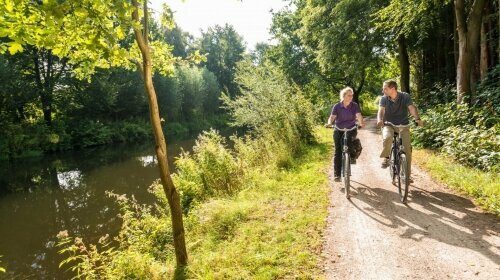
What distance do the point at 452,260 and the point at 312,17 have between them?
19.6 meters

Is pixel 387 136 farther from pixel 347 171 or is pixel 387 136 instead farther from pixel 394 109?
pixel 347 171

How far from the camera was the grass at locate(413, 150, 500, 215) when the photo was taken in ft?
20.5

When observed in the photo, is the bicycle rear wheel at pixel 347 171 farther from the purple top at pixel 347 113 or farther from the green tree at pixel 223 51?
the green tree at pixel 223 51

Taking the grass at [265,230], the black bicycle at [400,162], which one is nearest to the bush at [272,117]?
the grass at [265,230]

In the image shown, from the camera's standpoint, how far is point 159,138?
4.86m

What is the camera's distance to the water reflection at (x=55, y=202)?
29.2ft

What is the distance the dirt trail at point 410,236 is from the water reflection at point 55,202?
611 cm

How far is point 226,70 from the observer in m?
71.0

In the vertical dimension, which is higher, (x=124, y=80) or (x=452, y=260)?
(x=124, y=80)

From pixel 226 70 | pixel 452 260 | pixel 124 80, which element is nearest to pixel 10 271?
pixel 452 260

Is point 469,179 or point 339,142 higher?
point 339,142

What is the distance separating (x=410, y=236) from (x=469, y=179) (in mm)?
2896

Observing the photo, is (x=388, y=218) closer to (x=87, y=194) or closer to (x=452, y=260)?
(x=452, y=260)

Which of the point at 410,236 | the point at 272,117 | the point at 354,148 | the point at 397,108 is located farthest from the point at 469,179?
the point at 272,117
